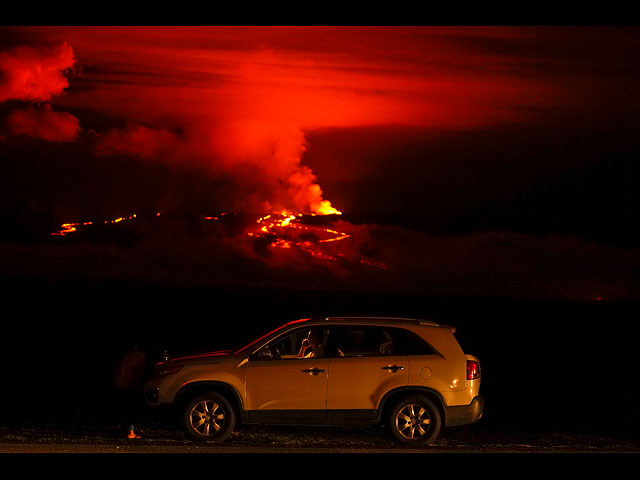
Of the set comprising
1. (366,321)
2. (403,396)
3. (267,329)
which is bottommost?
(403,396)

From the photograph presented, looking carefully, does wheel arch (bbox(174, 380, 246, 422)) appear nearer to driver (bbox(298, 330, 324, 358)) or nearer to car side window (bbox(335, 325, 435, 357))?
driver (bbox(298, 330, 324, 358))

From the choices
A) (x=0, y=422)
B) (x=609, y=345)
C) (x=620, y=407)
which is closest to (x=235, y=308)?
Answer: (x=609, y=345)

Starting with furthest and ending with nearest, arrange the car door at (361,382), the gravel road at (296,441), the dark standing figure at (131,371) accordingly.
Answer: the dark standing figure at (131,371) → the car door at (361,382) → the gravel road at (296,441)

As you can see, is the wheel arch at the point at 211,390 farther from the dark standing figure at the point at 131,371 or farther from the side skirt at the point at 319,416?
the dark standing figure at the point at 131,371

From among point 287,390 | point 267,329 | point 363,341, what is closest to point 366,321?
point 363,341

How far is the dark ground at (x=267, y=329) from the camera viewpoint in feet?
45.4

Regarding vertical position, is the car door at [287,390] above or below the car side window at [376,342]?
below

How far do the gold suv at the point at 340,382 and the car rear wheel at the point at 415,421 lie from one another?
13 mm

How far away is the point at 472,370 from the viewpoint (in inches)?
499

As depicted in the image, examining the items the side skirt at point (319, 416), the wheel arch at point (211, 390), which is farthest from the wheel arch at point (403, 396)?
the wheel arch at point (211, 390)

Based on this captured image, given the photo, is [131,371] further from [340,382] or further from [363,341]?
[363,341]

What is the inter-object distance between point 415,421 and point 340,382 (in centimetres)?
110

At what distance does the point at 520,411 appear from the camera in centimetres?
1917

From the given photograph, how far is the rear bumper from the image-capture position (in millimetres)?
12547
